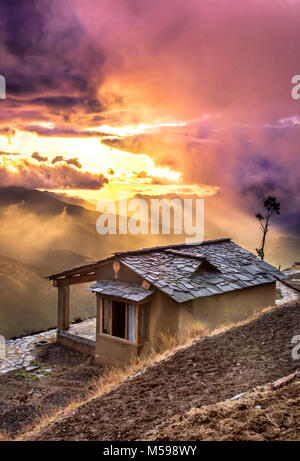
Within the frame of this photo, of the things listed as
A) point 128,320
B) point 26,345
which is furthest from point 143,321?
point 26,345

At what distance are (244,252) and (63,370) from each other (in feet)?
31.1

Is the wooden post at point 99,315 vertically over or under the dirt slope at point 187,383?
under

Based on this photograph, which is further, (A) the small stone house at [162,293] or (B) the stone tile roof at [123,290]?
(A) the small stone house at [162,293]

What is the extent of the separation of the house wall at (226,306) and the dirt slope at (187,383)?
2839 mm

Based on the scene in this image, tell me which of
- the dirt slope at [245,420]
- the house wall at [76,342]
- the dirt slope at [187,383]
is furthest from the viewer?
the house wall at [76,342]

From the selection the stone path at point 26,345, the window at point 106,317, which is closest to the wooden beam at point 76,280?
the stone path at point 26,345

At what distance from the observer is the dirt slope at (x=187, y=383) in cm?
581

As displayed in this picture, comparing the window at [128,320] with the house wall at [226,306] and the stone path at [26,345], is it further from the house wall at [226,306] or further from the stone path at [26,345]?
the stone path at [26,345]

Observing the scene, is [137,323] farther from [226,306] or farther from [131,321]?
[226,306]

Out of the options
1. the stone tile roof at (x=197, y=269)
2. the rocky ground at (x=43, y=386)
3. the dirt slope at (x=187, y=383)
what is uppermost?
the stone tile roof at (x=197, y=269)

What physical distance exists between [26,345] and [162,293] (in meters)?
8.02

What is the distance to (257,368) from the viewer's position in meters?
7.16

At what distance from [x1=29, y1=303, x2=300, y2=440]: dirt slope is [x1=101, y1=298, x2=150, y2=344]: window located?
3632 millimetres
